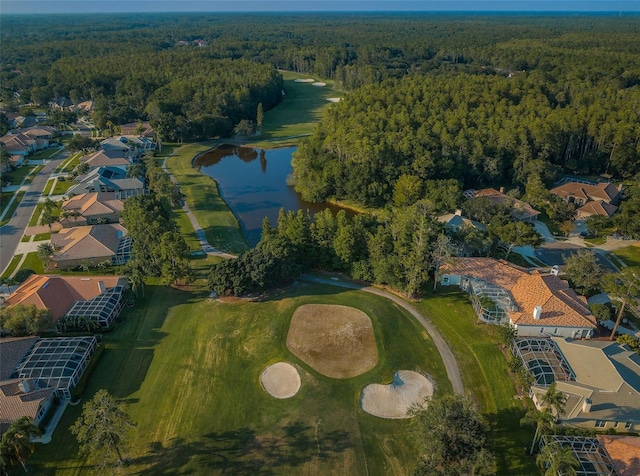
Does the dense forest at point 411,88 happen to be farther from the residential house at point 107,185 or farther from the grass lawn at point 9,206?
the grass lawn at point 9,206

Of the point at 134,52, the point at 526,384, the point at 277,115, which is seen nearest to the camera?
the point at 526,384

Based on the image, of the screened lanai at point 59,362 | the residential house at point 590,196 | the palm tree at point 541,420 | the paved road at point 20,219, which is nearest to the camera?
the palm tree at point 541,420

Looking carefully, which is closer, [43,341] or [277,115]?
[43,341]

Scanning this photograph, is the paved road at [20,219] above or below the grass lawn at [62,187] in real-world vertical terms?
below

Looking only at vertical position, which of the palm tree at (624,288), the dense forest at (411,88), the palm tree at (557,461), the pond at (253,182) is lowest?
the pond at (253,182)

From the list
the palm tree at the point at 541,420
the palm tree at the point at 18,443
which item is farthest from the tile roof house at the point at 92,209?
the palm tree at the point at 541,420

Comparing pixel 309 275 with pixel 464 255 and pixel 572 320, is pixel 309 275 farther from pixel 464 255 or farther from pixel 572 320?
pixel 572 320

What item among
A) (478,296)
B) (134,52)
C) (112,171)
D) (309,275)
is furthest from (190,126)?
(134,52)

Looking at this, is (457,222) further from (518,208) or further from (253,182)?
(253,182)
